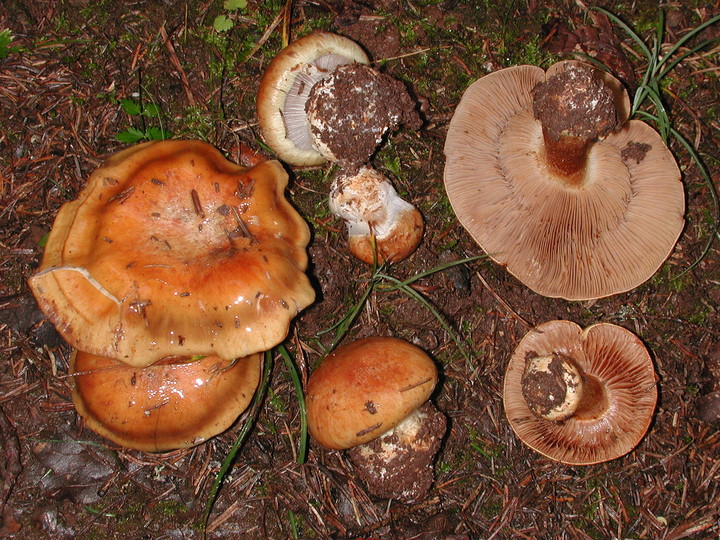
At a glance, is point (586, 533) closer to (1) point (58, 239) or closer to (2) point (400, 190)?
(2) point (400, 190)

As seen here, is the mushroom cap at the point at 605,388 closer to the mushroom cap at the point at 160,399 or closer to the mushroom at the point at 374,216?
the mushroom at the point at 374,216

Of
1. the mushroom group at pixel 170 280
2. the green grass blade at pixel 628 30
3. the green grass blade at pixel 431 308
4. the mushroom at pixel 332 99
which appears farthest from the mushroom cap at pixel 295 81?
the green grass blade at pixel 628 30

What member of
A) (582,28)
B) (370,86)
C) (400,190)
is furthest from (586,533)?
(582,28)

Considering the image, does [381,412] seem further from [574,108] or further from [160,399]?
[574,108]

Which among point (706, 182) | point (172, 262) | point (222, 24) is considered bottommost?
point (706, 182)

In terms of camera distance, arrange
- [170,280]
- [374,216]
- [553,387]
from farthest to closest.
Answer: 1. [374,216]
2. [553,387]
3. [170,280]

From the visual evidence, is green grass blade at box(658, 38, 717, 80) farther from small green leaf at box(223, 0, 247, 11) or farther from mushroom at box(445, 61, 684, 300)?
small green leaf at box(223, 0, 247, 11)

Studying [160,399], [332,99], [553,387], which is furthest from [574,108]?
[160,399]
